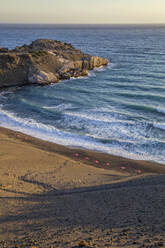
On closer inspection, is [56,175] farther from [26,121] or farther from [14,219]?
[26,121]

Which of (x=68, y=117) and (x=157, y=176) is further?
(x=68, y=117)

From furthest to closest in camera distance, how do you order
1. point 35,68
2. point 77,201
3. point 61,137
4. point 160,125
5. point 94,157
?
point 35,68, point 160,125, point 61,137, point 94,157, point 77,201

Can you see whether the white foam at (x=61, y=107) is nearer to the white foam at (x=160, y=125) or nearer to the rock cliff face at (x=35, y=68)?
the rock cliff face at (x=35, y=68)

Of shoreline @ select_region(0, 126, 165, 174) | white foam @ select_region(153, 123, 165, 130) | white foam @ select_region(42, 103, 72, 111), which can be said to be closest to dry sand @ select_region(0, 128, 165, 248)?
shoreline @ select_region(0, 126, 165, 174)

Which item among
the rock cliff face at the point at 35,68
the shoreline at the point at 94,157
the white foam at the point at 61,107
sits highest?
the rock cliff face at the point at 35,68

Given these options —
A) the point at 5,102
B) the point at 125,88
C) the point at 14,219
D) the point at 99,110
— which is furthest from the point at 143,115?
the point at 14,219

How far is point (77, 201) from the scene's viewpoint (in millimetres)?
9906

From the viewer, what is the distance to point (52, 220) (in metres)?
8.39

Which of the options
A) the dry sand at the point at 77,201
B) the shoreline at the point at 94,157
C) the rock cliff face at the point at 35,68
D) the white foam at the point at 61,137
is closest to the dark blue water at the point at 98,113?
the white foam at the point at 61,137

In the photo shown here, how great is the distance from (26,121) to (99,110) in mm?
7827

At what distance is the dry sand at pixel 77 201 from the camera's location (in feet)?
23.4

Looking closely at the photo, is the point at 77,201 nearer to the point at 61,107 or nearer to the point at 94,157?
the point at 94,157

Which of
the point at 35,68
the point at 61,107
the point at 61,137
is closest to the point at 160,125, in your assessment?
the point at 61,137

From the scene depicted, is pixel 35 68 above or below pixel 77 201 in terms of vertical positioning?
above
